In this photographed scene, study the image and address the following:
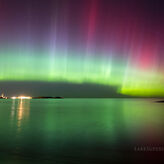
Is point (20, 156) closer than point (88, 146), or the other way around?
point (20, 156)

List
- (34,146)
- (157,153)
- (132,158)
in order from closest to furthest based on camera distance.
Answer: (132,158)
(157,153)
(34,146)

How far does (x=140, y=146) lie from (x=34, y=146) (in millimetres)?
10733

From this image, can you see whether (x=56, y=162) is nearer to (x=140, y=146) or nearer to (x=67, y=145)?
(x=67, y=145)

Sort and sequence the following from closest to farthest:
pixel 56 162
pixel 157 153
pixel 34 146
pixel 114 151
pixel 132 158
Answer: pixel 56 162 → pixel 132 158 → pixel 157 153 → pixel 114 151 → pixel 34 146

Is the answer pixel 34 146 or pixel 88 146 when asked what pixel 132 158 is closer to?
pixel 88 146

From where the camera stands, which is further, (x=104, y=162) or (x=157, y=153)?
(x=157, y=153)

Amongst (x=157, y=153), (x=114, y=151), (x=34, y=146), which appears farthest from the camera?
(x=34, y=146)

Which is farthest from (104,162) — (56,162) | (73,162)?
(56,162)

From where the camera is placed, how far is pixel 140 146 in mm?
19844

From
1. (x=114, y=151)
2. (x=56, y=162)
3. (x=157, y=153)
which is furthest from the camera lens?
(x=114, y=151)

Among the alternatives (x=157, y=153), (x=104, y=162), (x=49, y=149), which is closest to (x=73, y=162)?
(x=104, y=162)

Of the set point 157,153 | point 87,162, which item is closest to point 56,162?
point 87,162

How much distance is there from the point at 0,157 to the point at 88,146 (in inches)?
321

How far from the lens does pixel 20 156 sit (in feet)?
52.7
